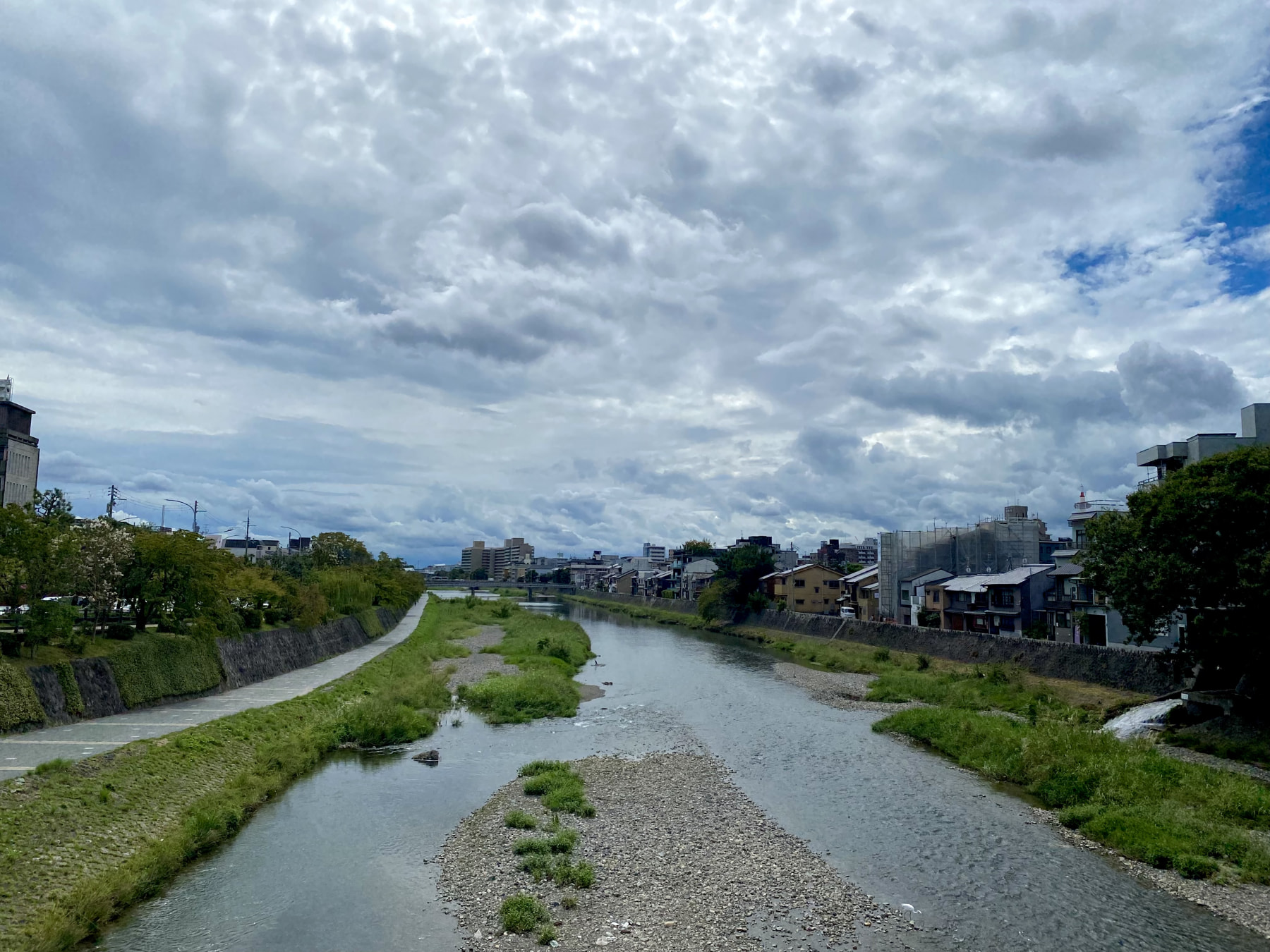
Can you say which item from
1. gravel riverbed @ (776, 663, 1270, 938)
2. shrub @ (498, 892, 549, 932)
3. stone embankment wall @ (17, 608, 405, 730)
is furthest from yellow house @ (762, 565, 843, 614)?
shrub @ (498, 892, 549, 932)

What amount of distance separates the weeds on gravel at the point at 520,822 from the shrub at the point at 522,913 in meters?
4.16

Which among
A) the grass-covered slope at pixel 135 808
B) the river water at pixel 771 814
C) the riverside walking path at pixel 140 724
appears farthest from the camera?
the riverside walking path at pixel 140 724

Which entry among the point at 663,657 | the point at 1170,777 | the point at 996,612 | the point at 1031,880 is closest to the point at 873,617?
the point at 996,612

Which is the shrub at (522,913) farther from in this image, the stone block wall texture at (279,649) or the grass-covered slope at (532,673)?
the stone block wall texture at (279,649)

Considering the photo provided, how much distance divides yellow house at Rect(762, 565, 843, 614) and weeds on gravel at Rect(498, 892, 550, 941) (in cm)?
6503

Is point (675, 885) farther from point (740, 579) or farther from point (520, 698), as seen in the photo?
point (740, 579)

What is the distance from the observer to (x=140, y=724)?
76.7 ft

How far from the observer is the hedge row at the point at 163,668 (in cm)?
2578

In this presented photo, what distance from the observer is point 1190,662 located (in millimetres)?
27062

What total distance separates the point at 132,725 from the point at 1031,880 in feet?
78.8

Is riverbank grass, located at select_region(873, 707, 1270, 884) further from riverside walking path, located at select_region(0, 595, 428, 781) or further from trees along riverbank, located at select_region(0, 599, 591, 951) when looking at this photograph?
riverside walking path, located at select_region(0, 595, 428, 781)

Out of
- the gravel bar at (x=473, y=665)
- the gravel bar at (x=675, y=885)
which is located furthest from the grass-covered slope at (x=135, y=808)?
the gravel bar at (x=473, y=665)

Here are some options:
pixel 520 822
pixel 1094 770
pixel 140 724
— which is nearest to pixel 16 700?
pixel 140 724

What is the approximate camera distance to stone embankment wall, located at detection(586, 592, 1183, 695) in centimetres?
3184
